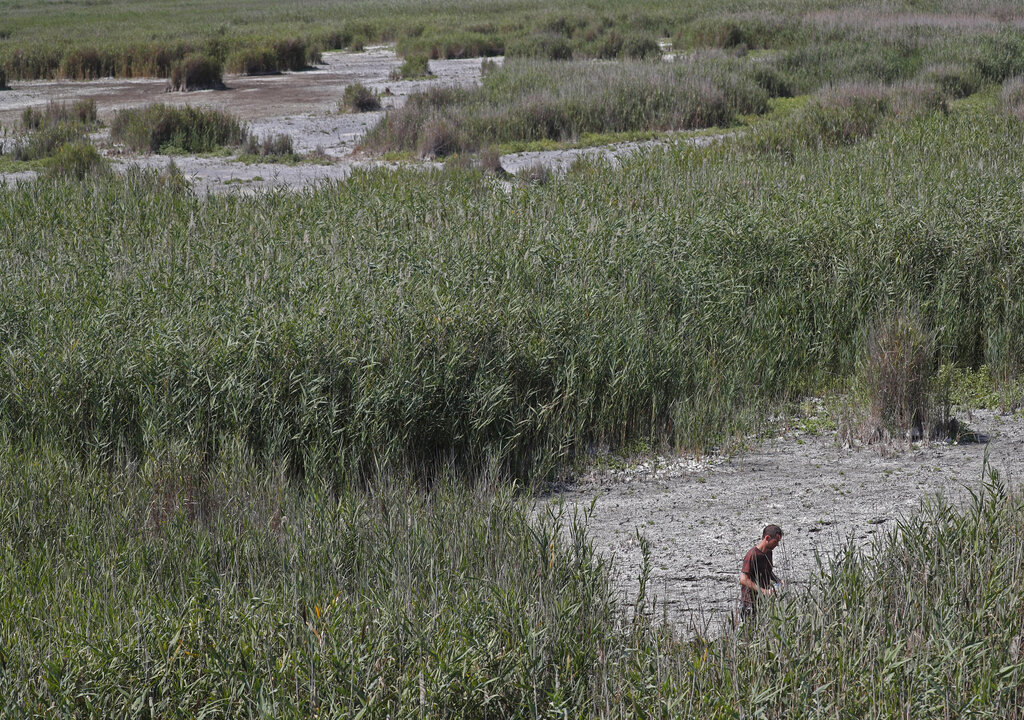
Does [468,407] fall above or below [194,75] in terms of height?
below

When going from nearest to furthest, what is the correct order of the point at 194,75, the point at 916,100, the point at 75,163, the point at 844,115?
the point at 75,163
the point at 844,115
the point at 916,100
the point at 194,75

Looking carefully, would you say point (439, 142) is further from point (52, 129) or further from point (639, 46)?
point (639, 46)

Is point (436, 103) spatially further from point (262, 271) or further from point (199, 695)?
point (199, 695)

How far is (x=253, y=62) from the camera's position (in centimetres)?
3148

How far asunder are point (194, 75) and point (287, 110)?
20.4 feet

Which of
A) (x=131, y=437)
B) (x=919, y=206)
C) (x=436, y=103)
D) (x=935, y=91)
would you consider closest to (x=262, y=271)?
(x=131, y=437)

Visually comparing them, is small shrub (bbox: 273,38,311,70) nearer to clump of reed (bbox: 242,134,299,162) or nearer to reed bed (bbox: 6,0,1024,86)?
reed bed (bbox: 6,0,1024,86)

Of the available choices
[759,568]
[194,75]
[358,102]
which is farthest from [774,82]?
[759,568]

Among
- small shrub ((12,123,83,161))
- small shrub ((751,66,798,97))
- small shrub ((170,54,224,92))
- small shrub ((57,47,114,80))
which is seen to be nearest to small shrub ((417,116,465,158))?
small shrub ((12,123,83,161))

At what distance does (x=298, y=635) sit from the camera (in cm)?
350

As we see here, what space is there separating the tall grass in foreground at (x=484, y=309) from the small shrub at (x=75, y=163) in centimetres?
290

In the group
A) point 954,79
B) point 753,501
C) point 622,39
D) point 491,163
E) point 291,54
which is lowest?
point 753,501

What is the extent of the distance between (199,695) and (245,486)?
2161 millimetres

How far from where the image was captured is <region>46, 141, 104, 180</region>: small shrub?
44.6ft
